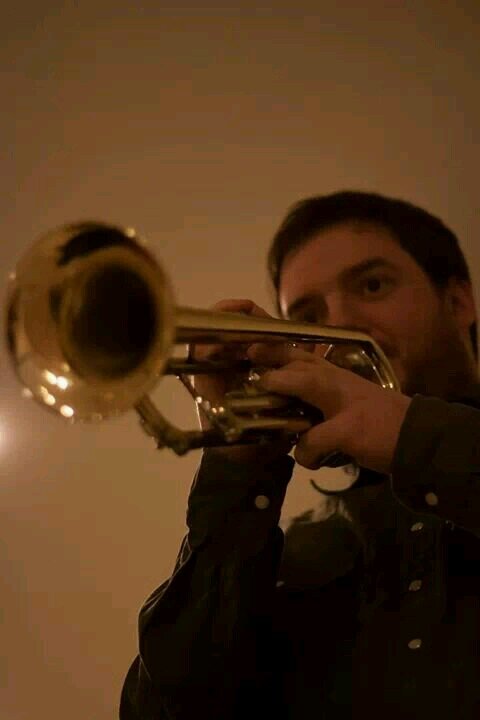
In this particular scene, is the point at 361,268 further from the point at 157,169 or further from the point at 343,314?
the point at 157,169

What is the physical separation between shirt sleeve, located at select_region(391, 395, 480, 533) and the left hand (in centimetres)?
2

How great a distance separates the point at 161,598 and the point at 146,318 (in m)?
0.35

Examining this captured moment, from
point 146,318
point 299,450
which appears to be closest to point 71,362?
point 146,318

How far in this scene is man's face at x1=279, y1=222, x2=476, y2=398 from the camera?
1003 millimetres

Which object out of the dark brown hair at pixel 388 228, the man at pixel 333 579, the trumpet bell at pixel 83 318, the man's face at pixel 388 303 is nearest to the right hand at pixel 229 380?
the man at pixel 333 579

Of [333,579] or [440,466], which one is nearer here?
[440,466]

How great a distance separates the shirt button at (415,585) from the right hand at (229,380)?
0.20 meters

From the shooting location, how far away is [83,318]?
0.65 m

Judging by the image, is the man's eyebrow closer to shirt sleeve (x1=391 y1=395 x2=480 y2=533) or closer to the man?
the man

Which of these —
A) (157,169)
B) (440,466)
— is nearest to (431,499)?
(440,466)

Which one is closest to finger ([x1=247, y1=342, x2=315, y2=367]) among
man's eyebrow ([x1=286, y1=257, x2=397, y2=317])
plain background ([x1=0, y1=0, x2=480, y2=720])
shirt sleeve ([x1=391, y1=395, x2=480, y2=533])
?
shirt sleeve ([x1=391, y1=395, x2=480, y2=533])

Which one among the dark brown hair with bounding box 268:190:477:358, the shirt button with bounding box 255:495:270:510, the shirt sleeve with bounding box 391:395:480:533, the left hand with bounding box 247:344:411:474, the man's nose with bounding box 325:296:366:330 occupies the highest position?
the dark brown hair with bounding box 268:190:477:358

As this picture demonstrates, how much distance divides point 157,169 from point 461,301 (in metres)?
0.69

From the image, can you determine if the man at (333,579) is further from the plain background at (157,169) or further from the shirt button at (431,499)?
the plain background at (157,169)
